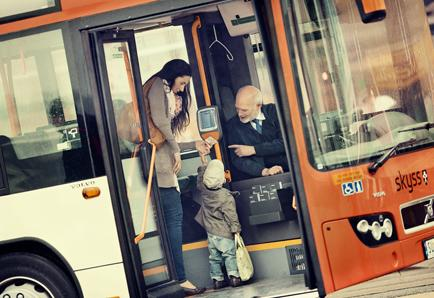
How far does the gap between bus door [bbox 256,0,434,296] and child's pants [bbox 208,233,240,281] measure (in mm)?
1957

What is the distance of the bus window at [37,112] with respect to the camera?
25.7 feet

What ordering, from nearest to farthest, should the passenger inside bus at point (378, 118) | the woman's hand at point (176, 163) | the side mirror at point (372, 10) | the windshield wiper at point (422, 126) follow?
the side mirror at point (372, 10)
the passenger inside bus at point (378, 118)
the windshield wiper at point (422, 126)
the woman's hand at point (176, 163)

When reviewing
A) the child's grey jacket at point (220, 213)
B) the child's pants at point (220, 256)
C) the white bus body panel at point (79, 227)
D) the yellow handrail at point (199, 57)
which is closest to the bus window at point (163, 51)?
the yellow handrail at point (199, 57)

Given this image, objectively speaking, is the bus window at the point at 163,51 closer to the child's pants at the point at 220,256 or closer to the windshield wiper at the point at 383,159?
the child's pants at the point at 220,256

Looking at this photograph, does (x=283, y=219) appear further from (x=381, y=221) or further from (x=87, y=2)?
(x=87, y=2)

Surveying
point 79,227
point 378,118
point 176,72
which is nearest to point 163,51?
point 176,72

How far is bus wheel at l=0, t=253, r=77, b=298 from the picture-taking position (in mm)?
7918

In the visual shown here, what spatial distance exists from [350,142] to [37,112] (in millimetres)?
2292

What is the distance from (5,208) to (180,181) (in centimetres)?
232

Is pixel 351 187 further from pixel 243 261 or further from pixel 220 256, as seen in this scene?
pixel 220 256

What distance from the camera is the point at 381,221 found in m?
7.60

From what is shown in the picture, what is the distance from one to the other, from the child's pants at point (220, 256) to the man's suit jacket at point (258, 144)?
661mm

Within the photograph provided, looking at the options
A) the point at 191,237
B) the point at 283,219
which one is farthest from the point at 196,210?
the point at 283,219

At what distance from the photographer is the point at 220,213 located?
9.46m
